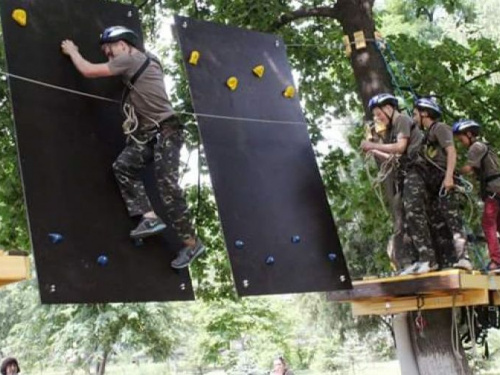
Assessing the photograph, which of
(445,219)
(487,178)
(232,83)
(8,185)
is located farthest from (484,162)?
(8,185)

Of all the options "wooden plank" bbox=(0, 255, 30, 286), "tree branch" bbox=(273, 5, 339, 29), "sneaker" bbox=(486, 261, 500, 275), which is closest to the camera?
"wooden plank" bbox=(0, 255, 30, 286)

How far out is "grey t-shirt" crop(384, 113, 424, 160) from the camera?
19.1 ft

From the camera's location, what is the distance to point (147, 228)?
179 inches

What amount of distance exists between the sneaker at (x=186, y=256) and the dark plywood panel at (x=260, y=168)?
1.07ft

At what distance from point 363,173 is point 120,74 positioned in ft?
18.3

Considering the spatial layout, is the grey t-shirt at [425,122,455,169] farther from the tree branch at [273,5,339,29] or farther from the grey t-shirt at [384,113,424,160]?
the tree branch at [273,5,339,29]

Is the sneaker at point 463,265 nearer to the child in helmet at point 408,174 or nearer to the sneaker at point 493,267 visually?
the child in helmet at point 408,174

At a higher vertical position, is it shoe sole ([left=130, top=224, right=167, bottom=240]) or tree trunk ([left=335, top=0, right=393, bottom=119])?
tree trunk ([left=335, top=0, right=393, bottom=119])

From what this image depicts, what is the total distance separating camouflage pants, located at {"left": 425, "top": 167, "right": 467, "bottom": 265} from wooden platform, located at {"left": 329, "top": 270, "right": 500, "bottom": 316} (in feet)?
1.00

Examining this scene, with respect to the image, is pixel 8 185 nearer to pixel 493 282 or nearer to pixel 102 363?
pixel 493 282

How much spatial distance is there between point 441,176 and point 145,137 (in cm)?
256

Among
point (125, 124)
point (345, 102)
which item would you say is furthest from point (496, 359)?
point (125, 124)

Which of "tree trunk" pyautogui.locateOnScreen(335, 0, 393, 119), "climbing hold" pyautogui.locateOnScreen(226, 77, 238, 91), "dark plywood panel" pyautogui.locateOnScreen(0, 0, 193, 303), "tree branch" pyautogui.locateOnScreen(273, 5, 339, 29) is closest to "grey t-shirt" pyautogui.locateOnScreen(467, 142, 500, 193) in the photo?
"tree trunk" pyautogui.locateOnScreen(335, 0, 393, 119)

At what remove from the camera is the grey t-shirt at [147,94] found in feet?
15.5
